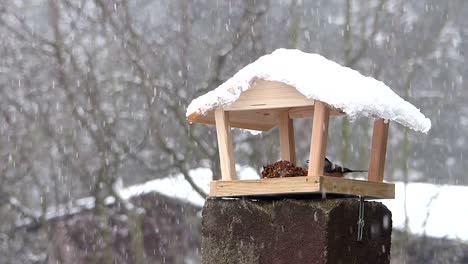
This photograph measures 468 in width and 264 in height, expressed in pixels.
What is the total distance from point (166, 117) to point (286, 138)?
4.95 meters

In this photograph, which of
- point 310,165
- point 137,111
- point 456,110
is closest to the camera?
point 310,165

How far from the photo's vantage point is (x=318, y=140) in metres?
3.75

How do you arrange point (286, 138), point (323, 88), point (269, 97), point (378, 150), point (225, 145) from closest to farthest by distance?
1. point (323, 88)
2. point (269, 97)
3. point (225, 145)
4. point (378, 150)
5. point (286, 138)

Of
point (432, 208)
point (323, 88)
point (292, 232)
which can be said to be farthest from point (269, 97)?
point (432, 208)

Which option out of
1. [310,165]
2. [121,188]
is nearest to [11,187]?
[121,188]

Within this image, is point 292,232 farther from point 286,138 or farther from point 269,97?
point 286,138

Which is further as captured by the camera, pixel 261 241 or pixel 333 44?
pixel 333 44

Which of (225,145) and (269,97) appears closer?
(269,97)

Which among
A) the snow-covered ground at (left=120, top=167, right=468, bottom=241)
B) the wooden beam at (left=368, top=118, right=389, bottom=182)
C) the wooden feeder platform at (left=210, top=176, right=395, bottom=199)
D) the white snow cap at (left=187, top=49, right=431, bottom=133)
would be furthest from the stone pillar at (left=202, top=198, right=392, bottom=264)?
the snow-covered ground at (left=120, top=167, right=468, bottom=241)

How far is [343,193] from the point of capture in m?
3.77

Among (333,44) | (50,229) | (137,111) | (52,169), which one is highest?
(333,44)

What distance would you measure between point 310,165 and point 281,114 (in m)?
0.68

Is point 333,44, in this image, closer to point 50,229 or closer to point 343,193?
point 50,229

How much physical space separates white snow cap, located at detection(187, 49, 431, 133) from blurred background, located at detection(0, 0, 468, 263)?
4.72 meters
